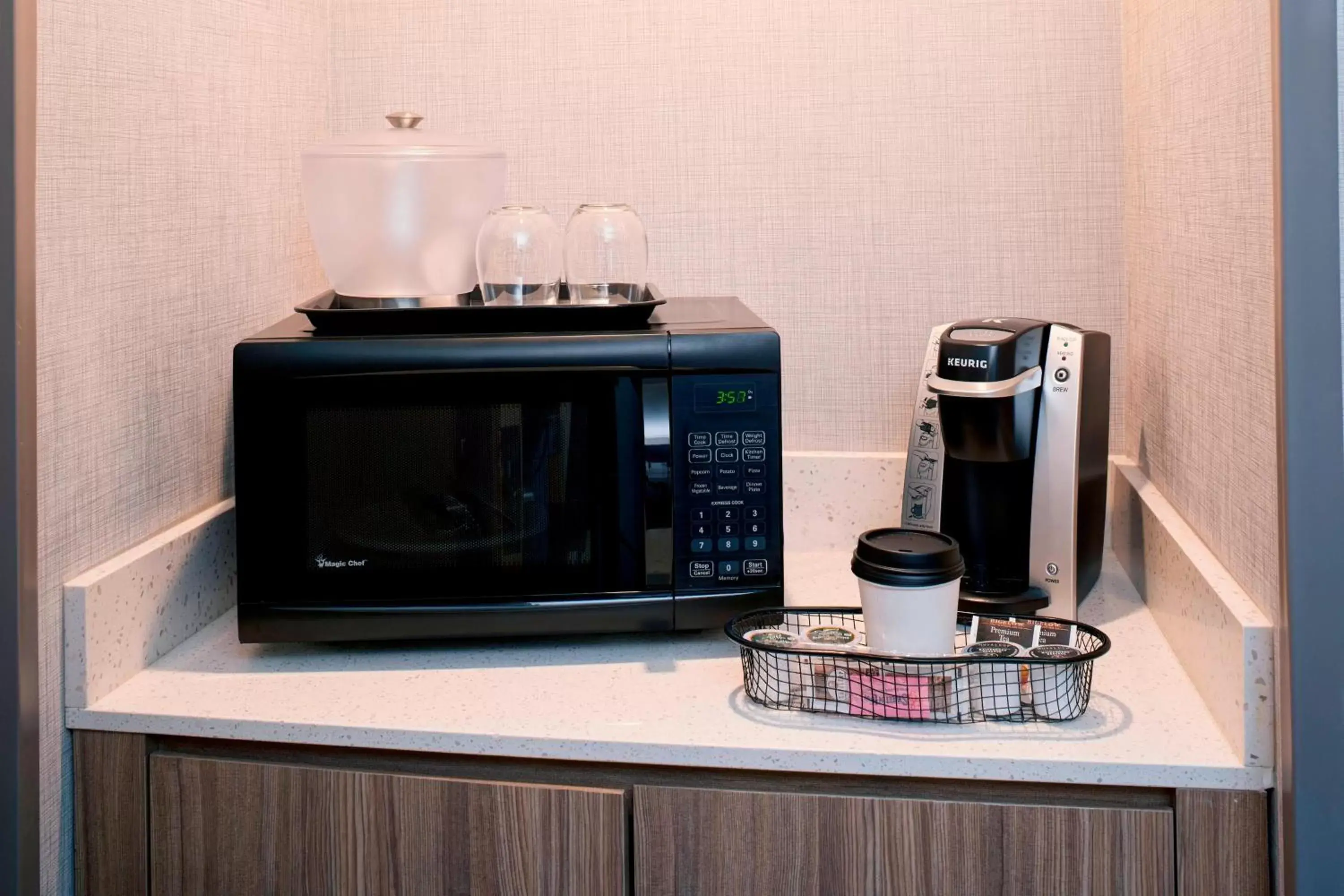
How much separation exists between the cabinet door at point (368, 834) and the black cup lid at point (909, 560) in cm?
29

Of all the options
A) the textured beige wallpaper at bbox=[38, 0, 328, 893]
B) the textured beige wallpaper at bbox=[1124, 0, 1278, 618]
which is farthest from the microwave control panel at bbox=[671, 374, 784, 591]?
the textured beige wallpaper at bbox=[38, 0, 328, 893]

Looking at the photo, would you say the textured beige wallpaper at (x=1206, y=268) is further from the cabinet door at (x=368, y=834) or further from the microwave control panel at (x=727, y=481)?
the cabinet door at (x=368, y=834)

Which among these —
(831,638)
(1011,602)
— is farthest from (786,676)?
(1011,602)

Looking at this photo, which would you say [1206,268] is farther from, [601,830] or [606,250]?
[601,830]

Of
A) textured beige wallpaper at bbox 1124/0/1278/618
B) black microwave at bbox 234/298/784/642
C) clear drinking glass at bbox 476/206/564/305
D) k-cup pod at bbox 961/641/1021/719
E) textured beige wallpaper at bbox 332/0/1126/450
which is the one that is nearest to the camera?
textured beige wallpaper at bbox 1124/0/1278/618

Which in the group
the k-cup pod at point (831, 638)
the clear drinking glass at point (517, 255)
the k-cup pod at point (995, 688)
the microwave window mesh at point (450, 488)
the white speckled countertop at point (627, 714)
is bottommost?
the white speckled countertop at point (627, 714)

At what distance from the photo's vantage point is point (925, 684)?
1.05 m

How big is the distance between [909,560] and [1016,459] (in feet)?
0.81

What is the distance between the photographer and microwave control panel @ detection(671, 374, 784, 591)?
1.21 metres

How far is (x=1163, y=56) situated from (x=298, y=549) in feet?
3.27

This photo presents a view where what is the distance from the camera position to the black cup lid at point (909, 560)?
1.06 meters

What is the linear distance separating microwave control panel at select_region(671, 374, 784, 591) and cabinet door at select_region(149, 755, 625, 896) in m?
0.27

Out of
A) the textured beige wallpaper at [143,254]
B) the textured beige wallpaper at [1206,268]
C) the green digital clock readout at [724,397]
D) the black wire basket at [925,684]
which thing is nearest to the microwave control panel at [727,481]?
the green digital clock readout at [724,397]

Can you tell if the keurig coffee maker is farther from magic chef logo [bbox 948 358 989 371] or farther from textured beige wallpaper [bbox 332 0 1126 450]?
textured beige wallpaper [bbox 332 0 1126 450]
